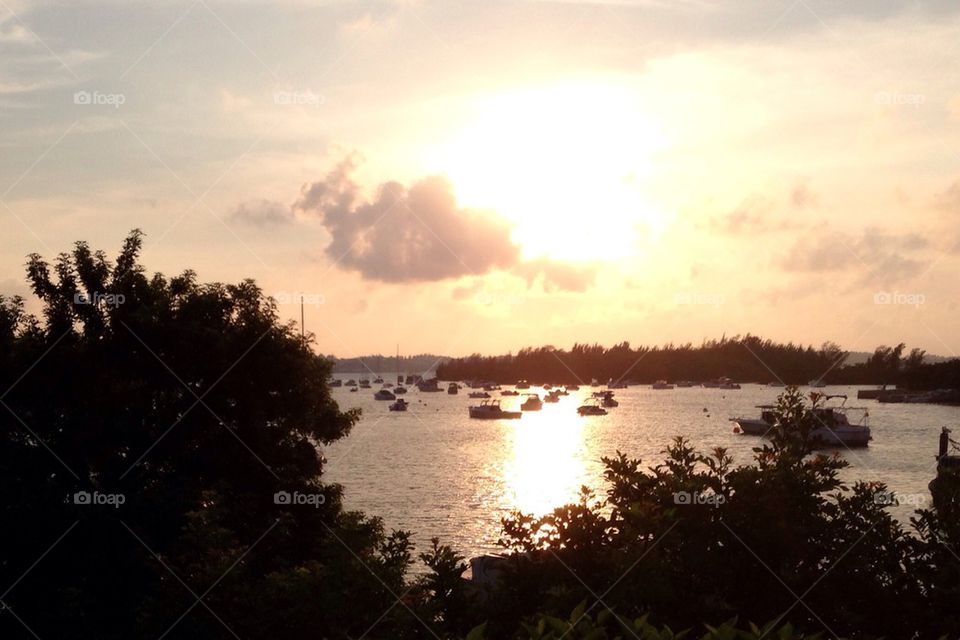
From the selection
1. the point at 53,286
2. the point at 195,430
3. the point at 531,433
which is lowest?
the point at 531,433

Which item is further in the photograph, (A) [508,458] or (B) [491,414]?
(B) [491,414]

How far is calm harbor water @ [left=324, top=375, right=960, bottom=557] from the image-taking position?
63.3 m

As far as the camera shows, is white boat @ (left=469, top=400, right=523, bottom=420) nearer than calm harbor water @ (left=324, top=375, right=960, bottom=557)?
No

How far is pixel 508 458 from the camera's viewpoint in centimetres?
10400

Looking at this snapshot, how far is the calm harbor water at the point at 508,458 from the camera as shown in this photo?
63344 mm

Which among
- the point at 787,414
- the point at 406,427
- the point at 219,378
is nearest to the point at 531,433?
the point at 406,427

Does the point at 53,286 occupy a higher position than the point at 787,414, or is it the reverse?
the point at 53,286

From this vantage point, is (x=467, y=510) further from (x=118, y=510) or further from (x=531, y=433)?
(x=531, y=433)

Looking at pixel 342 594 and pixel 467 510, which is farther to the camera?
pixel 467 510

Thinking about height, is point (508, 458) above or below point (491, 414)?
below

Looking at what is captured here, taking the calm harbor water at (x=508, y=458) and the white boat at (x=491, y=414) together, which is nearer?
the calm harbor water at (x=508, y=458)

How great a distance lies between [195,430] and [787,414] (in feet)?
52.6

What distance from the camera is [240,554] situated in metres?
14.1

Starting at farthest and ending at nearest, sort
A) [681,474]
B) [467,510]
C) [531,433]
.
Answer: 1. [531,433]
2. [467,510]
3. [681,474]
